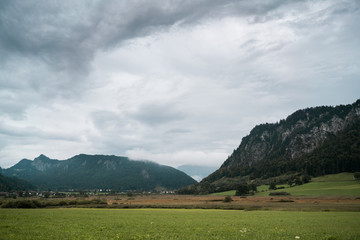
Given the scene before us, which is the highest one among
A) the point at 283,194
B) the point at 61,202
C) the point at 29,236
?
the point at 29,236

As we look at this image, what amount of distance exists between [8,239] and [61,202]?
92.1 meters

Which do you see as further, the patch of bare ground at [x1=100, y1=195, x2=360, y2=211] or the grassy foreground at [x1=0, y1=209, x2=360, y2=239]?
the patch of bare ground at [x1=100, y1=195, x2=360, y2=211]

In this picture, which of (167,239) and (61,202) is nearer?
(167,239)


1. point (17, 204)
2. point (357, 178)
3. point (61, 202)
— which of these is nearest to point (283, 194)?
point (357, 178)

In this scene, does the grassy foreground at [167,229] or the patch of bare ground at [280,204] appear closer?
the grassy foreground at [167,229]

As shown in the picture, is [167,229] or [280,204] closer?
[167,229]

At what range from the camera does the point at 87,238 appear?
2208cm

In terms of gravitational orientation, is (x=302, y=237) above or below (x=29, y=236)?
below

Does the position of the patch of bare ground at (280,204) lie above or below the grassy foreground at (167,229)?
below

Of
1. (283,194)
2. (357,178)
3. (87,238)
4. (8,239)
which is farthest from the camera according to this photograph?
(357,178)

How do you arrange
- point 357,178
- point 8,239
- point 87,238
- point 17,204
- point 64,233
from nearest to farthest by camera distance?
point 8,239
point 87,238
point 64,233
point 17,204
point 357,178

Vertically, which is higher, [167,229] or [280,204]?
[167,229]

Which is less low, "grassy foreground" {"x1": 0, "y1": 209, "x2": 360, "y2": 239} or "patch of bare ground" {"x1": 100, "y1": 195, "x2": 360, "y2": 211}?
"grassy foreground" {"x1": 0, "y1": 209, "x2": 360, "y2": 239}

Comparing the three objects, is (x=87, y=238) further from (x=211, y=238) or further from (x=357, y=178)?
(x=357, y=178)
